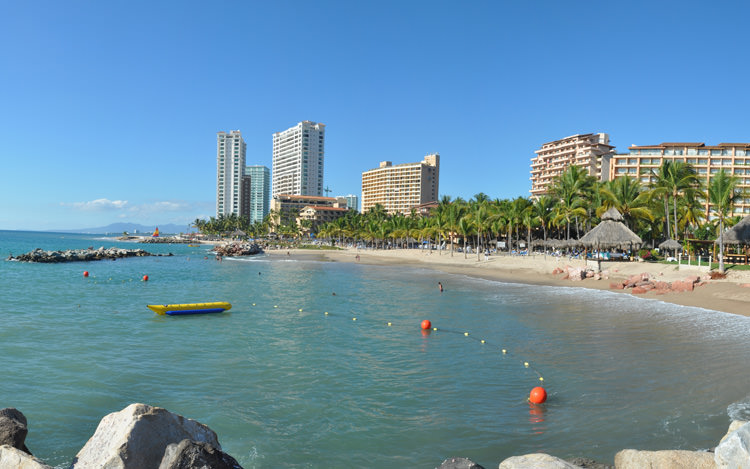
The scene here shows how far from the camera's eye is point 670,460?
6375mm

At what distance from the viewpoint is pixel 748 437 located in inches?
235

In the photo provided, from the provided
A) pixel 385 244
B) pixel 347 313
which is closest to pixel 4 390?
pixel 347 313

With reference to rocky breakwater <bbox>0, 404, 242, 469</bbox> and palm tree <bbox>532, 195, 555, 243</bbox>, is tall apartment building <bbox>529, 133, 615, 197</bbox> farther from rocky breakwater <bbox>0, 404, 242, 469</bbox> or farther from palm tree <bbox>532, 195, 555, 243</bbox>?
rocky breakwater <bbox>0, 404, 242, 469</bbox>

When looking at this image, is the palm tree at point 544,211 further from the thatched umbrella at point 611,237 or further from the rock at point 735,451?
the rock at point 735,451

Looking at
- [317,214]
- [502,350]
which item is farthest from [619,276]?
[317,214]

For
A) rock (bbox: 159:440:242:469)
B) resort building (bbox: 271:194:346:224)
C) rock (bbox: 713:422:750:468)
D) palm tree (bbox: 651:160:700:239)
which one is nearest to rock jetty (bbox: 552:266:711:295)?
palm tree (bbox: 651:160:700:239)

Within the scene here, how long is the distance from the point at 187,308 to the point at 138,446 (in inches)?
720

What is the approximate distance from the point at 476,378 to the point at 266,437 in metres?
6.46

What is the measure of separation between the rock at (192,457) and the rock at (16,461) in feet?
5.70

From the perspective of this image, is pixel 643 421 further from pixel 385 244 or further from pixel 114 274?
pixel 385 244

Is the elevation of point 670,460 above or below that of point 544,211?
below

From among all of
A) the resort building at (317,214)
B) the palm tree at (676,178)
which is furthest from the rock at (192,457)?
the resort building at (317,214)

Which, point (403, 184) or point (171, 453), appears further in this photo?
point (403, 184)

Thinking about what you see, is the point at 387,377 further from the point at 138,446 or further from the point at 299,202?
the point at 299,202
